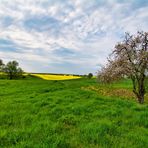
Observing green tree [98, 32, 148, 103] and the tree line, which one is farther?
the tree line

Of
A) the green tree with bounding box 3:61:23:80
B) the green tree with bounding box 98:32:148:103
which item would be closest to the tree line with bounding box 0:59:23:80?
the green tree with bounding box 3:61:23:80

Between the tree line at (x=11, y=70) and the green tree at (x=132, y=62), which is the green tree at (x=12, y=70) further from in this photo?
the green tree at (x=132, y=62)

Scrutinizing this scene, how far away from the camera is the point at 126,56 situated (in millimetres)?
18891

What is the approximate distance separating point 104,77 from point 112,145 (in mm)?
13246

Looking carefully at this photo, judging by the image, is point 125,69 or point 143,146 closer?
point 143,146

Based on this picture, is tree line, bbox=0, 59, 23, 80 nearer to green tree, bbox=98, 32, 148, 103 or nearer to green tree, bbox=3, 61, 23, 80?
green tree, bbox=3, 61, 23, 80

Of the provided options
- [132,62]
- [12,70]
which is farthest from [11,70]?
[132,62]

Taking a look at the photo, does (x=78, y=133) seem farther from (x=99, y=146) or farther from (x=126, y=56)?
(x=126, y=56)

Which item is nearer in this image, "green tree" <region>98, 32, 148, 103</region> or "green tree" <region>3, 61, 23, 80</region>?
"green tree" <region>98, 32, 148, 103</region>

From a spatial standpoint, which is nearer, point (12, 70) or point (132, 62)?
point (132, 62)

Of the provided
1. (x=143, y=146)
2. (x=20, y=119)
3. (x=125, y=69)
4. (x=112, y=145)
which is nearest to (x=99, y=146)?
(x=112, y=145)

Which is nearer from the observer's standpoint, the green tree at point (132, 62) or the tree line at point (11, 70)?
the green tree at point (132, 62)

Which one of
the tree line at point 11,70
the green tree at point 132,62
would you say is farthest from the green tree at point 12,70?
the green tree at point 132,62

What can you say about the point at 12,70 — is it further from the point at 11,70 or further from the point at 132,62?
the point at 132,62
